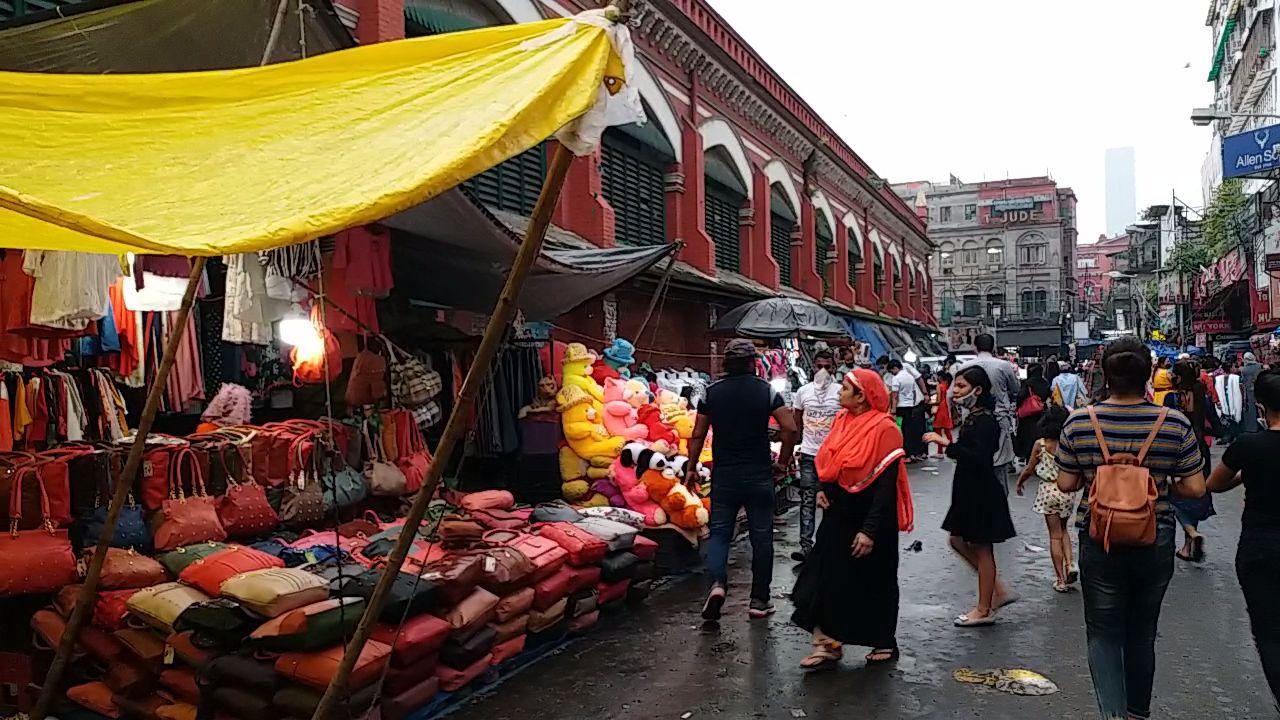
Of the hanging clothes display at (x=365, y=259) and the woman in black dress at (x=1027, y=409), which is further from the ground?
the hanging clothes display at (x=365, y=259)

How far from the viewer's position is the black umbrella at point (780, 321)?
1328cm

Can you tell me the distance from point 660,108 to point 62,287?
11569 millimetres

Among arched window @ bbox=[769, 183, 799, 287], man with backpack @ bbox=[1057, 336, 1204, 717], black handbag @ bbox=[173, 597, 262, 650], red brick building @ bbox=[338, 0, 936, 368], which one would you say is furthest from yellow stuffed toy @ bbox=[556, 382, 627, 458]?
arched window @ bbox=[769, 183, 799, 287]

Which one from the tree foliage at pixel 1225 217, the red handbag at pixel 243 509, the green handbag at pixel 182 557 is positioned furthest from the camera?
the tree foliage at pixel 1225 217

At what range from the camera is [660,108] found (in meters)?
15.6

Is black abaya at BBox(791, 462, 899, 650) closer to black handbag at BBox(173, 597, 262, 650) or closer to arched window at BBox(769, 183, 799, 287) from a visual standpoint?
black handbag at BBox(173, 597, 262, 650)

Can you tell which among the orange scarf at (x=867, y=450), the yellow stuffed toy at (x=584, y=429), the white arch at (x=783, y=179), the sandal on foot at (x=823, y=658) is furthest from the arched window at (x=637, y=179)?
the sandal on foot at (x=823, y=658)

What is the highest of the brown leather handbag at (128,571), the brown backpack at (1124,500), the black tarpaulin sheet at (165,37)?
the black tarpaulin sheet at (165,37)

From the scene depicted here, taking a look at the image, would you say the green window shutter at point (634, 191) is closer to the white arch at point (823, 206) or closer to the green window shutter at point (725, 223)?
the green window shutter at point (725, 223)

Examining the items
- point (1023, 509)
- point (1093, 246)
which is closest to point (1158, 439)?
point (1023, 509)

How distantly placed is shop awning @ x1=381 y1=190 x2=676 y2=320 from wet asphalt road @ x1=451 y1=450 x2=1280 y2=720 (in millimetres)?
2686

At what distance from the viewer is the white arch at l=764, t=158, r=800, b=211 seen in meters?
21.9

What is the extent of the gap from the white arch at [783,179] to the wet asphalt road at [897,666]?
15.3m

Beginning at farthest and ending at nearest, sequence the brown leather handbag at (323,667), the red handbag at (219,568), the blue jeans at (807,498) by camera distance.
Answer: the blue jeans at (807,498) → the red handbag at (219,568) → the brown leather handbag at (323,667)
